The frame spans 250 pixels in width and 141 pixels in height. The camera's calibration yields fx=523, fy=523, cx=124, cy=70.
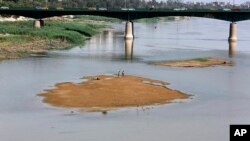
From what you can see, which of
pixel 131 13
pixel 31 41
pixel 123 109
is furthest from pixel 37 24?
pixel 123 109

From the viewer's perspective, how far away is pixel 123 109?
34.7m

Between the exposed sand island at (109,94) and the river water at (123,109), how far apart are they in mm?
1194

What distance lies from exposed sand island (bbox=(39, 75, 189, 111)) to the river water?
1.19m

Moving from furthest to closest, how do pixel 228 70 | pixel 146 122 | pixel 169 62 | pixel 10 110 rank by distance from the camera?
1. pixel 169 62
2. pixel 228 70
3. pixel 10 110
4. pixel 146 122

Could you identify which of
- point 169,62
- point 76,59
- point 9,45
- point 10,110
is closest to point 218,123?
point 10,110

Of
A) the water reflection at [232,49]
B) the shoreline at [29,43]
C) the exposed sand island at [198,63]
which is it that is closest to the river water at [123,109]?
the exposed sand island at [198,63]

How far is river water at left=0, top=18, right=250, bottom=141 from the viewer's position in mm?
28906

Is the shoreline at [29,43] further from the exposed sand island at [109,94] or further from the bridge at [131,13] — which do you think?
the exposed sand island at [109,94]

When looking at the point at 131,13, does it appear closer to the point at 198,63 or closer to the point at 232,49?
the point at 232,49

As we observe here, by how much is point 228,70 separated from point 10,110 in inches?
1186

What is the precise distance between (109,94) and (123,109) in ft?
15.6

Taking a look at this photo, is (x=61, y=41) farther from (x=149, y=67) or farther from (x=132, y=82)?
(x=132, y=82)

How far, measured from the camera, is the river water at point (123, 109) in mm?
28906

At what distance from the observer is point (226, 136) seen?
28859 millimetres
